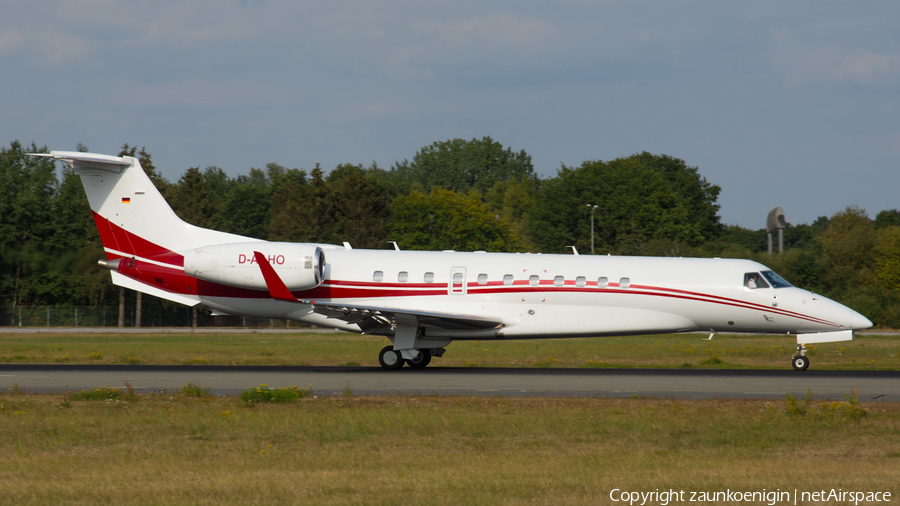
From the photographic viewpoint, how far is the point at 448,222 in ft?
232

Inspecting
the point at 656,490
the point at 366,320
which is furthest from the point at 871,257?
the point at 656,490

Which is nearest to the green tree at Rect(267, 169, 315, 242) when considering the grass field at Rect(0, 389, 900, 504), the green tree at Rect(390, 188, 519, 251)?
the green tree at Rect(390, 188, 519, 251)

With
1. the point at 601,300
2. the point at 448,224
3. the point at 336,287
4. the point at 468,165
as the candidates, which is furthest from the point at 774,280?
the point at 468,165

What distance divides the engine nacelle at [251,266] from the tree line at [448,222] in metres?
7.01

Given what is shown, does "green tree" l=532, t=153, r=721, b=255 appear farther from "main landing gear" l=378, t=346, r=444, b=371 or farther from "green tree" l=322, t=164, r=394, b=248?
"main landing gear" l=378, t=346, r=444, b=371

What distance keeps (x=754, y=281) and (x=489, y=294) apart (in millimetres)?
6475

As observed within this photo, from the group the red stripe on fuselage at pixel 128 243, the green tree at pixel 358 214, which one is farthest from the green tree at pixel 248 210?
the red stripe on fuselage at pixel 128 243

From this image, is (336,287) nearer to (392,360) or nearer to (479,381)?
(392,360)

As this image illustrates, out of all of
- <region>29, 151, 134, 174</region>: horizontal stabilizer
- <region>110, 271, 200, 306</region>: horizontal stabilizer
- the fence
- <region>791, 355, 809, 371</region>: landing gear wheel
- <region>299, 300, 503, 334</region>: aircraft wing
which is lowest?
the fence

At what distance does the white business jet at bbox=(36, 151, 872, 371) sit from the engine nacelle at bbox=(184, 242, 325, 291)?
0.08 feet

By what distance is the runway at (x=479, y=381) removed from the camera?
621 inches

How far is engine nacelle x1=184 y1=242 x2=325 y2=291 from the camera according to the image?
20.2 metres

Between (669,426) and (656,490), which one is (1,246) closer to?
(669,426)

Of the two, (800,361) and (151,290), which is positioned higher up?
(151,290)
